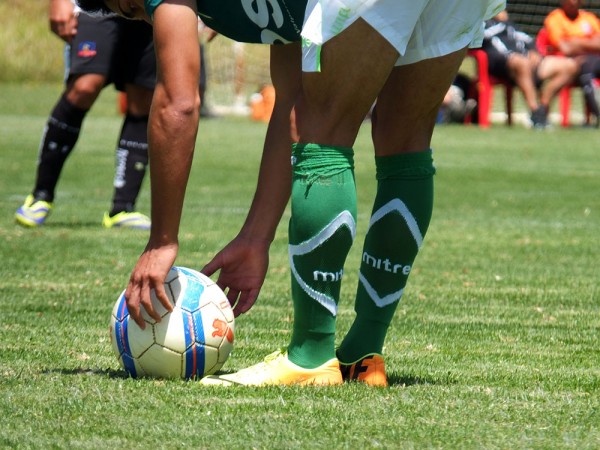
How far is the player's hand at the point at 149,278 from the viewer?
318 centimetres

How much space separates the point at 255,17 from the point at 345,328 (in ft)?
5.00

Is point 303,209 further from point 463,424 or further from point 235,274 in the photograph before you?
point 463,424

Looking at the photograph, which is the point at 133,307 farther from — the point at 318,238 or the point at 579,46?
the point at 579,46

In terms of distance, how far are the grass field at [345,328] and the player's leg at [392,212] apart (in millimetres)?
199

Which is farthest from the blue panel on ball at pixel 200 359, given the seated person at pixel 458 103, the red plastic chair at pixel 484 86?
the seated person at pixel 458 103

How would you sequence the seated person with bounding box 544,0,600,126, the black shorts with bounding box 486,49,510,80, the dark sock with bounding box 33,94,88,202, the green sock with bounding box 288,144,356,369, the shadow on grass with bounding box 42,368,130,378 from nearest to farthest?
the green sock with bounding box 288,144,356,369 → the shadow on grass with bounding box 42,368,130,378 → the dark sock with bounding box 33,94,88,202 → the black shorts with bounding box 486,49,510,80 → the seated person with bounding box 544,0,600,126

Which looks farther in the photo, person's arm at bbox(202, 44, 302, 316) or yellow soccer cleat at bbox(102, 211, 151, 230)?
yellow soccer cleat at bbox(102, 211, 151, 230)

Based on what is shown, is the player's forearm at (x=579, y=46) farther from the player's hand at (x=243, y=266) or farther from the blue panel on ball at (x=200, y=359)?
the blue panel on ball at (x=200, y=359)

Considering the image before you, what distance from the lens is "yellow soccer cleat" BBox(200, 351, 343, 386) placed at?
10.7 ft

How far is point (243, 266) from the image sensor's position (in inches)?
140

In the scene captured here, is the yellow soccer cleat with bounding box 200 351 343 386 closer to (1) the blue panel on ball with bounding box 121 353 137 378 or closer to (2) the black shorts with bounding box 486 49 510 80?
(1) the blue panel on ball with bounding box 121 353 137 378

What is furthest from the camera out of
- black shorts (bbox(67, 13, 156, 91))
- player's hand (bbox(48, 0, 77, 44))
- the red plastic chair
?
the red plastic chair

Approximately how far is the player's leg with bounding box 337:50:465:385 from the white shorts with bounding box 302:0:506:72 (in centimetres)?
14

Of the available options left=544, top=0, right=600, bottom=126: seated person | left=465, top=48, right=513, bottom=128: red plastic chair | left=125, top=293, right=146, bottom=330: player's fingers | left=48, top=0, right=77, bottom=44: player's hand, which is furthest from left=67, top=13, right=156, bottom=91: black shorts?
left=544, top=0, right=600, bottom=126: seated person
